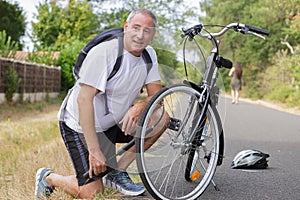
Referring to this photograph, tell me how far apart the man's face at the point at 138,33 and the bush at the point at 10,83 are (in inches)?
563

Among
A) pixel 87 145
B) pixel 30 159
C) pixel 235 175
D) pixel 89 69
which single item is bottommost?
pixel 30 159

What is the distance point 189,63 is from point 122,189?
43.0 inches

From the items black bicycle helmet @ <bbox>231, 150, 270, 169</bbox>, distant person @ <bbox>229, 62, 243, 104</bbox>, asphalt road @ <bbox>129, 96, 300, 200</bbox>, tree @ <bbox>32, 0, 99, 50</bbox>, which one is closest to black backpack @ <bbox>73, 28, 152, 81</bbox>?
asphalt road @ <bbox>129, 96, 300, 200</bbox>

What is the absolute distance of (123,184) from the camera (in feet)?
13.1

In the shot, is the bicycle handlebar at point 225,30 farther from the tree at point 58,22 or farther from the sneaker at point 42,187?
the tree at point 58,22

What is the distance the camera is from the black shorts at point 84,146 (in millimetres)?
3734

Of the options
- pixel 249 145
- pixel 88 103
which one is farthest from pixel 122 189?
pixel 249 145

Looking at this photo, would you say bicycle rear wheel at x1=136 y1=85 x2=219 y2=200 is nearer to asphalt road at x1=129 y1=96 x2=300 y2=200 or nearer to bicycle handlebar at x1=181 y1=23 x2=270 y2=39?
asphalt road at x1=129 y1=96 x2=300 y2=200

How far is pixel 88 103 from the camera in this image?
351 cm

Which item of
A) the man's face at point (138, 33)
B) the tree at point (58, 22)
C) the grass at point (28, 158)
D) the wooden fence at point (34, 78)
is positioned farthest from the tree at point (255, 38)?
the man's face at point (138, 33)

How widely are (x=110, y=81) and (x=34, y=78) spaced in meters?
18.1

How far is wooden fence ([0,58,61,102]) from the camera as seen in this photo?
17377 mm

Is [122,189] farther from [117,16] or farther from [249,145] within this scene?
[117,16]

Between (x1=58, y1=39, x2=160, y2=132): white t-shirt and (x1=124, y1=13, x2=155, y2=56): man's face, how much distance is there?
62 mm
